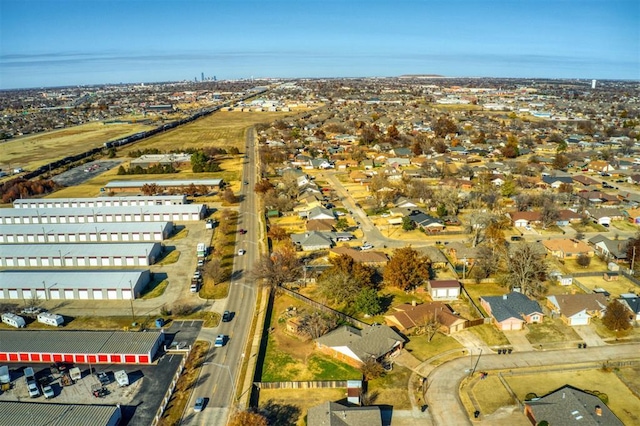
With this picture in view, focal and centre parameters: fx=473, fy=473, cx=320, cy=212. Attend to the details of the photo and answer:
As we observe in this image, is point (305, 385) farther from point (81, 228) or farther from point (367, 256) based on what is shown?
point (81, 228)

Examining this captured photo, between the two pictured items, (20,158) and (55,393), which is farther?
(20,158)

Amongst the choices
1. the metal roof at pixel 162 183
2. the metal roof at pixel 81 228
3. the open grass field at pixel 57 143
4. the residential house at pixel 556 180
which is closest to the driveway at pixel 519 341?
the metal roof at pixel 81 228

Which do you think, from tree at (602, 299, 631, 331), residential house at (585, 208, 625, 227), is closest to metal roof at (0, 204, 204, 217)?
tree at (602, 299, 631, 331)

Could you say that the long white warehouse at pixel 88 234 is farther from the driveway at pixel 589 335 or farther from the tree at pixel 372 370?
the driveway at pixel 589 335

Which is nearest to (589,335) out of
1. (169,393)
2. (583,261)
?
(583,261)

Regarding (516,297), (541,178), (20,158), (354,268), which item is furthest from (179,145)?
(516,297)

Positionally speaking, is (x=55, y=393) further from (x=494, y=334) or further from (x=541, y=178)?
(x=541, y=178)
